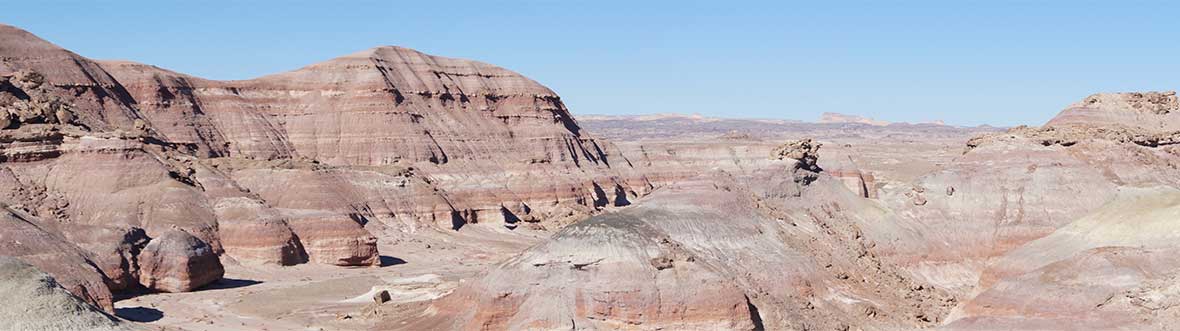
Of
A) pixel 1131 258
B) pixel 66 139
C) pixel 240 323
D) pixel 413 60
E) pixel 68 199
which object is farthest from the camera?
pixel 413 60

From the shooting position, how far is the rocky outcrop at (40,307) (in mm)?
29719

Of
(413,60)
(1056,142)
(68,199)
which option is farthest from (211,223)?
(413,60)

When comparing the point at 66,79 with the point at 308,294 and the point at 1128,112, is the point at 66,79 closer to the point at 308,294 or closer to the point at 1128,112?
the point at 308,294

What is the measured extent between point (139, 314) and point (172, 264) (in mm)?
6015

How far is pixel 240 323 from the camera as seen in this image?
4162cm

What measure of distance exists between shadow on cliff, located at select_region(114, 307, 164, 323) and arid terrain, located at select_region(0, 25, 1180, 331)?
226mm

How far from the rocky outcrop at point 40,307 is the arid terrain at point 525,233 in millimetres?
85

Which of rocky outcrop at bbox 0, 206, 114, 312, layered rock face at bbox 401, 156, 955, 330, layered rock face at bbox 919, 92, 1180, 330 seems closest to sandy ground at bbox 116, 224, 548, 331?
rocky outcrop at bbox 0, 206, 114, 312

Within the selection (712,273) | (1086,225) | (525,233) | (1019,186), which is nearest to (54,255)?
(712,273)

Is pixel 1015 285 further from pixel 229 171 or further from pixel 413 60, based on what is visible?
pixel 413 60

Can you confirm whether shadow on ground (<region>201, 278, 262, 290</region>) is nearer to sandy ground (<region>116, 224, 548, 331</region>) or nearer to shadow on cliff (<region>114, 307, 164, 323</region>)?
sandy ground (<region>116, 224, 548, 331</region>)

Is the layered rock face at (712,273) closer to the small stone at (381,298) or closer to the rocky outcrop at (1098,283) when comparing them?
the rocky outcrop at (1098,283)

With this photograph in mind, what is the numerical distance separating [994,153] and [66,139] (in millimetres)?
41316

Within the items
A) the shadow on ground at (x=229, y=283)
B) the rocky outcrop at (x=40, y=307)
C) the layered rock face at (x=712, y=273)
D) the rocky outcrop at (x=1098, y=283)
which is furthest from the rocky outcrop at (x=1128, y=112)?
the rocky outcrop at (x=40, y=307)
